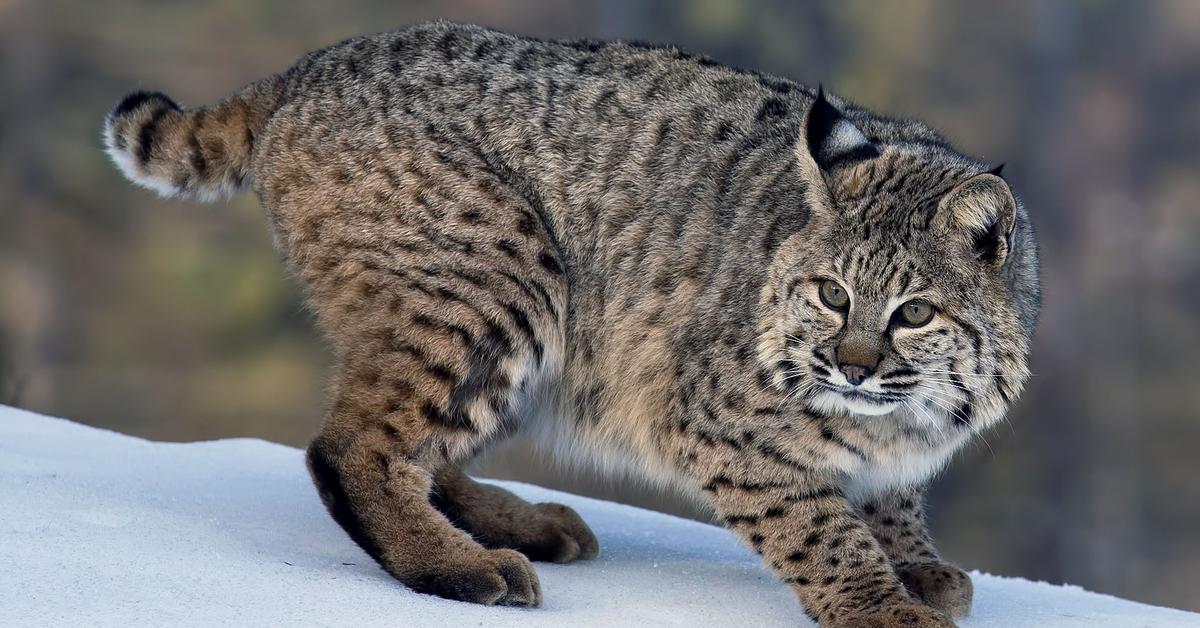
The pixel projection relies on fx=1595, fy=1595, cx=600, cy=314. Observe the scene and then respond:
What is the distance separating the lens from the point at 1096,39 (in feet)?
65.9

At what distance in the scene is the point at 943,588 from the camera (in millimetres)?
4906

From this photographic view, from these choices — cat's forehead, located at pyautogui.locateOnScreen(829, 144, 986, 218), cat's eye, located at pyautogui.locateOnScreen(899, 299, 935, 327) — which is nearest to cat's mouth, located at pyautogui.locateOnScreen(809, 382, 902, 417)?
cat's eye, located at pyautogui.locateOnScreen(899, 299, 935, 327)

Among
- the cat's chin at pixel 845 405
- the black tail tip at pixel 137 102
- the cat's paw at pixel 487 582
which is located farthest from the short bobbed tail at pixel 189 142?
the cat's chin at pixel 845 405

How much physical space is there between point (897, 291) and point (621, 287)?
3.49 ft

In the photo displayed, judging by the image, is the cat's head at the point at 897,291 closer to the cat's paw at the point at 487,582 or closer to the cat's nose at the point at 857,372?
the cat's nose at the point at 857,372

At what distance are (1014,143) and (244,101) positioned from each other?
49.6 feet

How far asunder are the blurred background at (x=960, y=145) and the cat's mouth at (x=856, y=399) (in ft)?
38.8

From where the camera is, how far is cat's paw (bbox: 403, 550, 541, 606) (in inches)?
176

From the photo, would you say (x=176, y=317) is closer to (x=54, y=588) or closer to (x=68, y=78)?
(x=68, y=78)

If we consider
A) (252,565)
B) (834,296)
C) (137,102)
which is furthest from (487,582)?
(137,102)

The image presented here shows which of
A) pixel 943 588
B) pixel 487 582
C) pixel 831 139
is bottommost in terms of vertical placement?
pixel 487 582

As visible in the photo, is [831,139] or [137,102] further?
[137,102]

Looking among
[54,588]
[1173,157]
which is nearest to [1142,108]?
[1173,157]

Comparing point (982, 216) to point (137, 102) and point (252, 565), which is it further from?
point (137, 102)
